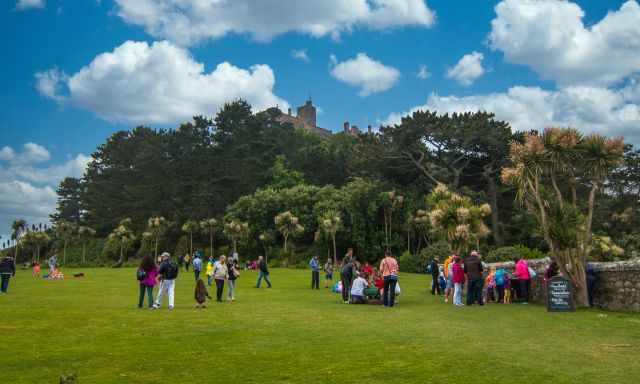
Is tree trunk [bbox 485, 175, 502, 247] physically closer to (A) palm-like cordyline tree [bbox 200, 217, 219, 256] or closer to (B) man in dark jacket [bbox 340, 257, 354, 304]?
(A) palm-like cordyline tree [bbox 200, 217, 219, 256]

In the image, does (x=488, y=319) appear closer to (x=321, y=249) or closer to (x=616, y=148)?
(x=616, y=148)

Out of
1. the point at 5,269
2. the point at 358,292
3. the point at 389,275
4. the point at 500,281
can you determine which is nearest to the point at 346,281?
the point at 358,292

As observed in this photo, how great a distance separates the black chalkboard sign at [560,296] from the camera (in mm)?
17359

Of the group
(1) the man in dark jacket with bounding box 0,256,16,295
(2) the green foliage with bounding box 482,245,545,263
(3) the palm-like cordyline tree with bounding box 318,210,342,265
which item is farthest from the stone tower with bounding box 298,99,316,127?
(1) the man in dark jacket with bounding box 0,256,16,295

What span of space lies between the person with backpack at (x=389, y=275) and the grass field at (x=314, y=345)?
5.07 ft

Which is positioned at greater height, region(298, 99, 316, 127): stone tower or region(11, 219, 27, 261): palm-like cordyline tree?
region(298, 99, 316, 127): stone tower

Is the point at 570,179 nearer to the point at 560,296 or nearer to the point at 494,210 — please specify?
the point at 560,296

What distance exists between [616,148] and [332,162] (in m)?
62.5

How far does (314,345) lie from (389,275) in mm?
8569

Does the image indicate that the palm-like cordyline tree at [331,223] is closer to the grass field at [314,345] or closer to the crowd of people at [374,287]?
the crowd of people at [374,287]

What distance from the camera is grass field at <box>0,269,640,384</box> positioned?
7.91 metres

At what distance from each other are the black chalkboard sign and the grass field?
625mm

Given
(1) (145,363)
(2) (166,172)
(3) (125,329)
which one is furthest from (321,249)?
(1) (145,363)

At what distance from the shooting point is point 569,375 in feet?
25.7
